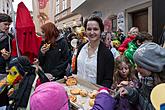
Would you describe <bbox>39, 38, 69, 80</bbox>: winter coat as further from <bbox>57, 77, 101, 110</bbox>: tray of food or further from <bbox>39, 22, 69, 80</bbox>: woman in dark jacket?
<bbox>57, 77, 101, 110</bbox>: tray of food

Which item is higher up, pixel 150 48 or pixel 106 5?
pixel 106 5

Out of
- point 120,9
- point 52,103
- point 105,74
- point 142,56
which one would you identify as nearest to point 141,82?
point 142,56

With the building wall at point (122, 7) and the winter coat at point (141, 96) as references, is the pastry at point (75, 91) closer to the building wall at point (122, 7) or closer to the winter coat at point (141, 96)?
the winter coat at point (141, 96)

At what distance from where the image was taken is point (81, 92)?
8.49ft

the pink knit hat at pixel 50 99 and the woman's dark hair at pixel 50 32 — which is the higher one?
the woman's dark hair at pixel 50 32

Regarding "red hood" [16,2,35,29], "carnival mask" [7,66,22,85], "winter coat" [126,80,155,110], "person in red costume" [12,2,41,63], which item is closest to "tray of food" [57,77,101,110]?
"winter coat" [126,80,155,110]

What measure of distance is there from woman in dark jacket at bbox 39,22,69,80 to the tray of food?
863 millimetres

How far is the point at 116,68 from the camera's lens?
3.45 metres

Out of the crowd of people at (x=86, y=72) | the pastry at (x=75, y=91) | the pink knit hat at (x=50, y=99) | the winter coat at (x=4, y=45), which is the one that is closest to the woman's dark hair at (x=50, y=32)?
the crowd of people at (x=86, y=72)

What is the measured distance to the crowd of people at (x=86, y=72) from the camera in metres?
1.89

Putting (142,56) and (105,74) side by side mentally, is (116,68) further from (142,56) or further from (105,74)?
(142,56)

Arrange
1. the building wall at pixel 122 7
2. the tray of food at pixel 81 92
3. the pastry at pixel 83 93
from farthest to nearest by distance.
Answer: the building wall at pixel 122 7
the pastry at pixel 83 93
the tray of food at pixel 81 92

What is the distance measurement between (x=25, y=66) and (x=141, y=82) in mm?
1698

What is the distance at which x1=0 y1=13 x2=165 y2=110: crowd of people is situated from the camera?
189 cm
